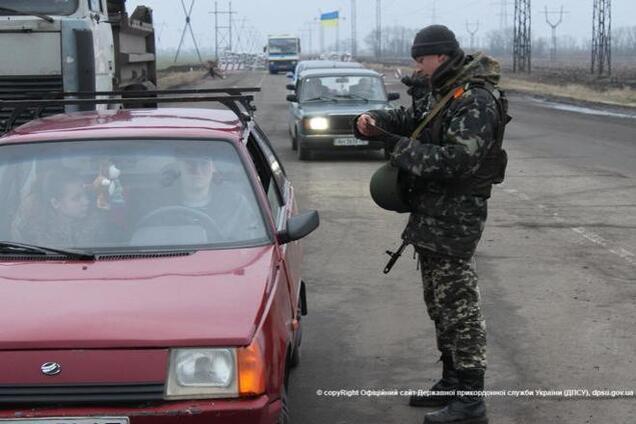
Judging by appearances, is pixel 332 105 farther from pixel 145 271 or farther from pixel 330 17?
pixel 330 17

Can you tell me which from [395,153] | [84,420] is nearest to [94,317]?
[84,420]

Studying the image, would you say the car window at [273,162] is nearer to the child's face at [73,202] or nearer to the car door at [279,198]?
the car door at [279,198]

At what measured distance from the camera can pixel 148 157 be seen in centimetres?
496

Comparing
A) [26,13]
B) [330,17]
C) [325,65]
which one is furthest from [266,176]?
[330,17]

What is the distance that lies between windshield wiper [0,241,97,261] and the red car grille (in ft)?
3.36

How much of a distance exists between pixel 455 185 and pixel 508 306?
2730mm

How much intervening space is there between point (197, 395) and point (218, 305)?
426mm

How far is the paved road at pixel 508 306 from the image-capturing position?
5.31 m

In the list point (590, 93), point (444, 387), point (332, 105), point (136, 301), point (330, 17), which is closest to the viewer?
point (136, 301)

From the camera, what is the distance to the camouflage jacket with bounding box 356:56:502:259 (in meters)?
4.62

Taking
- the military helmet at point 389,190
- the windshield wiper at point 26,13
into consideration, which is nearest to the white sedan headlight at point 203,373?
the military helmet at point 389,190

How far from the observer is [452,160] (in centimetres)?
458

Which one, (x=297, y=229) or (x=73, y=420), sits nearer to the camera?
(x=73, y=420)

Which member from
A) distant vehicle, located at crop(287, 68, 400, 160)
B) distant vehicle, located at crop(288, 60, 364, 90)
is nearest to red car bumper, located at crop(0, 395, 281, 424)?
distant vehicle, located at crop(287, 68, 400, 160)
